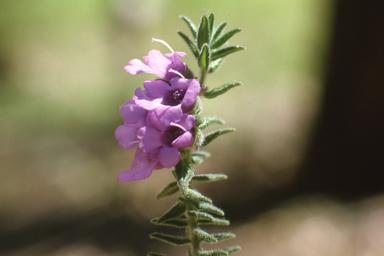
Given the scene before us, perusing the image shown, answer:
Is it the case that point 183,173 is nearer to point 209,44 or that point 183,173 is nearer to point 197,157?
point 197,157

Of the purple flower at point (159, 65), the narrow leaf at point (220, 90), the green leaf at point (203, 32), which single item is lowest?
the narrow leaf at point (220, 90)

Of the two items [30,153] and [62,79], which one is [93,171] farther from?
[62,79]

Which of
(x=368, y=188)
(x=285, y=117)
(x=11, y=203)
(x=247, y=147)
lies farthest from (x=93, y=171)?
(x=368, y=188)

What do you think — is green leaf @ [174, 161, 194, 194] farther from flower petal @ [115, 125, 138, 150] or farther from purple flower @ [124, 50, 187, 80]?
purple flower @ [124, 50, 187, 80]

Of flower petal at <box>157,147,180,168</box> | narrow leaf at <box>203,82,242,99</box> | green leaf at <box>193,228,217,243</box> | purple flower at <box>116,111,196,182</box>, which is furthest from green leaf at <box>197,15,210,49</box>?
green leaf at <box>193,228,217,243</box>

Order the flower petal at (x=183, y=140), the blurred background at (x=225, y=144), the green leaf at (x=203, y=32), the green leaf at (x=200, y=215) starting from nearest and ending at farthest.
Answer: the flower petal at (x=183, y=140)
the green leaf at (x=200, y=215)
the green leaf at (x=203, y=32)
the blurred background at (x=225, y=144)

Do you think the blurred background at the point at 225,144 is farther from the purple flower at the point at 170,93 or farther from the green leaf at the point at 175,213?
the green leaf at the point at 175,213

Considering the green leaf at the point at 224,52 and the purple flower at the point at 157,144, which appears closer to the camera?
the purple flower at the point at 157,144

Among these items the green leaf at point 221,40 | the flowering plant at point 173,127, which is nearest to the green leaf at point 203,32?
the flowering plant at point 173,127
